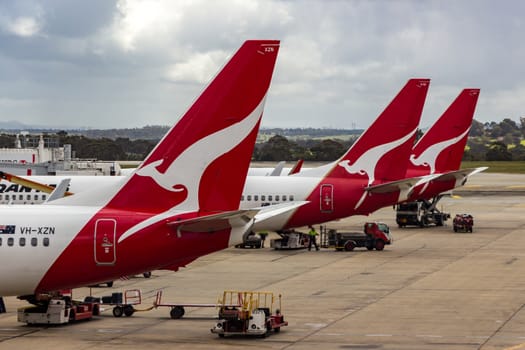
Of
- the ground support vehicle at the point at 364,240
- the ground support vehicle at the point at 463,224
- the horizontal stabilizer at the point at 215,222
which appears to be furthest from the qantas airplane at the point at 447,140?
the horizontal stabilizer at the point at 215,222

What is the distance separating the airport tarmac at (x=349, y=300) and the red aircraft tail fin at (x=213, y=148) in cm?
473

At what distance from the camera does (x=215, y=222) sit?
33906 mm

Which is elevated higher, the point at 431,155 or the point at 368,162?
the point at 431,155

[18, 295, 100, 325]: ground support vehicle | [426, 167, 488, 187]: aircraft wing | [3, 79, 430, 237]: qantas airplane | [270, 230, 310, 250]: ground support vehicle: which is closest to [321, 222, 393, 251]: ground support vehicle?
[270, 230, 310, 250]: ground support vehicle

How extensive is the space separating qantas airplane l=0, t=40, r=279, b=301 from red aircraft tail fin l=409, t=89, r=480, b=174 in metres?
47.6

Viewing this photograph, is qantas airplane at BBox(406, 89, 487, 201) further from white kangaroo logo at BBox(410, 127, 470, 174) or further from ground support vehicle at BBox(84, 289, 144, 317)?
ground support vehicle at BBox(84, 289, 144, 317)

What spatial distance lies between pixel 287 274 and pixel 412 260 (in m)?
9.54

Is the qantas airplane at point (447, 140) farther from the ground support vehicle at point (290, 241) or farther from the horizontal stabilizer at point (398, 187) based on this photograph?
the horizontal stabilizer at point (398, 187)

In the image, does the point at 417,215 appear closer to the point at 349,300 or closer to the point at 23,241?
the point at 349,300

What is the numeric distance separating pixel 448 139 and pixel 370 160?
17318 millimetres

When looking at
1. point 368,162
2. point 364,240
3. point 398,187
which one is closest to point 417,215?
point 364,240

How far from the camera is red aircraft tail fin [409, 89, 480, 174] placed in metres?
80.8

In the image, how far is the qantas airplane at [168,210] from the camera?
3419cm

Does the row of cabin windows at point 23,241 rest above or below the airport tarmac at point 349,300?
above
